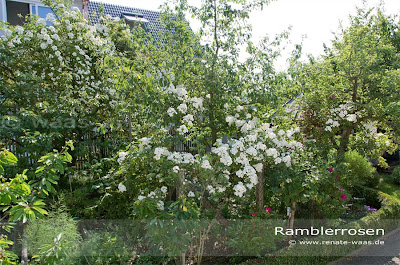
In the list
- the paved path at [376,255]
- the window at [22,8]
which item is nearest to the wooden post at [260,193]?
the paved path at [376,255]

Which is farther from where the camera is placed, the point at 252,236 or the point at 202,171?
the point at 252,236

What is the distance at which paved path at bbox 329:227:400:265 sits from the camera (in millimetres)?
5020

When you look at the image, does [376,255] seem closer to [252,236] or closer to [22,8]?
[252,236]

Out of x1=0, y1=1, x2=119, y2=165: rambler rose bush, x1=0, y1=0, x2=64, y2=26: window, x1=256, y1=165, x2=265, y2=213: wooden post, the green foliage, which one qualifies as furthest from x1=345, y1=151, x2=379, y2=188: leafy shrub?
x1=0, y1=0, x2=64, y2=26: window

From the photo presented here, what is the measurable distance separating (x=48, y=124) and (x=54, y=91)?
2.96 ft

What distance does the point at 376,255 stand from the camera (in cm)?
529

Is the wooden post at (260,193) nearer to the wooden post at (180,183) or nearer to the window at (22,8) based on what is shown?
the wooden post at (180,183)

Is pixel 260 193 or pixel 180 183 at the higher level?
pixel 180 183

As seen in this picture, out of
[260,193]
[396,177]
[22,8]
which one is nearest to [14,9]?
[22,8]

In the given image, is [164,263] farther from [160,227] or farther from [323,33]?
[323,33]

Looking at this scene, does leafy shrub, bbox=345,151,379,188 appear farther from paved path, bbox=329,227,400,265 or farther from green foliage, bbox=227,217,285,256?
green foliage, bbox=227,217,285,256

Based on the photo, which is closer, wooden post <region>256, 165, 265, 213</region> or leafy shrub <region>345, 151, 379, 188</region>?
wooden post <region>256, 165, 265, 213</region>

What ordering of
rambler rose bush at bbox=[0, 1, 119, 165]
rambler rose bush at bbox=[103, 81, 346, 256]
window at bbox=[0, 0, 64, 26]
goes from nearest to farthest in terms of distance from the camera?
rambler rose bush at bbox=[103, 81, 346, 256], rambler rose bush at bbox=[0, 1, 119, 165], window at bbox=[0, 0, 64, 26]

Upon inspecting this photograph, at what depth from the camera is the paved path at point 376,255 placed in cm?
502
